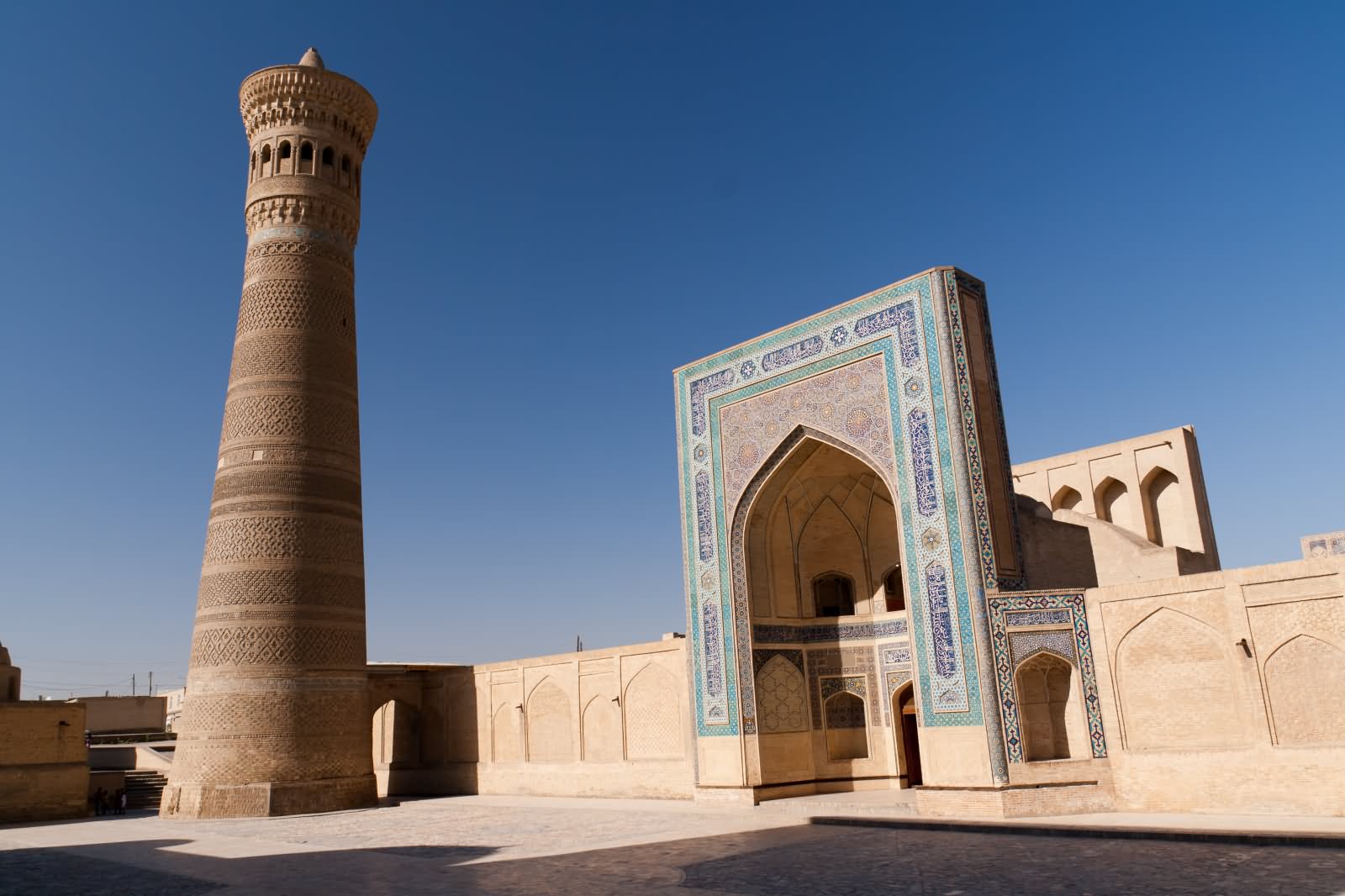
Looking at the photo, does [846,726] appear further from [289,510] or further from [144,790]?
[144,790]

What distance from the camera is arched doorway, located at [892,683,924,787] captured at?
41.5 feet

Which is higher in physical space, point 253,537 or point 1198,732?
point 253,537

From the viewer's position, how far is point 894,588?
1395 centimetres

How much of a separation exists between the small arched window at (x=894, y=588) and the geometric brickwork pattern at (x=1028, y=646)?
3915 mm

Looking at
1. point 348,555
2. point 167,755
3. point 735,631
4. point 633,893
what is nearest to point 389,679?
point 348,555

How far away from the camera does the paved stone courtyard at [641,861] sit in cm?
612

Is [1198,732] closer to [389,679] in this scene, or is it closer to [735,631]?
[735,631]

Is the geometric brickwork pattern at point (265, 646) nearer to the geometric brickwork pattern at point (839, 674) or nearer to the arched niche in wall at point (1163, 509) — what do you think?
the geometric brickwork pattern at point (839, 674)

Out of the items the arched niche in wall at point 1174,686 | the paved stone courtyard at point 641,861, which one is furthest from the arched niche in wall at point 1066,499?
the paved stone courtyard at point 641,861

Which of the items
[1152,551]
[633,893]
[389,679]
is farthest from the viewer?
[389,679]

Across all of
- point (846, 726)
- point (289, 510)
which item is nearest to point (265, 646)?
point (289, 510)

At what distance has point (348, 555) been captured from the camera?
15.3 meters

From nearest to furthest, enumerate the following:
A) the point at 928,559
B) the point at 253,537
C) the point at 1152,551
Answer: the point at 928,559
the point at 1152,551
the point at 253,537

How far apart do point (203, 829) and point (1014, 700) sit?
9.54 meters
